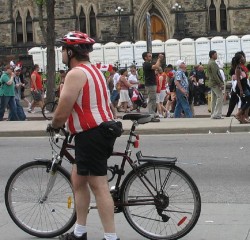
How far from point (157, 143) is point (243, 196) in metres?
5.85

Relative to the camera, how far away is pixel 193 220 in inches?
264

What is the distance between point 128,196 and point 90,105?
1.03 meters

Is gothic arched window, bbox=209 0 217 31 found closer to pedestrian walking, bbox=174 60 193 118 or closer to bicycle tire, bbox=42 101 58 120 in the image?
bicycle tire, bbox=42 101 58 120

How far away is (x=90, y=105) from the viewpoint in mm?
6301

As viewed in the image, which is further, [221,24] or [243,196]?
[221,24]

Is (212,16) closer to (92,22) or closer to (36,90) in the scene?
(92,22)

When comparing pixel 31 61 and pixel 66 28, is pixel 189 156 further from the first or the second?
pixel 66 28

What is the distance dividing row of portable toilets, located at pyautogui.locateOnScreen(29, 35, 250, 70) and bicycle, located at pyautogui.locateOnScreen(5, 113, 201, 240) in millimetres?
29789

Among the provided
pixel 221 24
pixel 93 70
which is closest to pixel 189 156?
pixel 93 70

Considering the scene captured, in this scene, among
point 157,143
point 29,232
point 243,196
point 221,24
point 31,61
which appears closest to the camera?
point 29,232

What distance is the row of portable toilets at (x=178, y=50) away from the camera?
37.7m

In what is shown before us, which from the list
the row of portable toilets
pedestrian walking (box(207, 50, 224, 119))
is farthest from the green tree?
the row of portable toilets

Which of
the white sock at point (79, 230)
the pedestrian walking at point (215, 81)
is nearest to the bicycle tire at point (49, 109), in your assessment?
the pedestrian walking at point (215, 81)

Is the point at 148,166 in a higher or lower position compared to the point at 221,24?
lower
